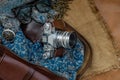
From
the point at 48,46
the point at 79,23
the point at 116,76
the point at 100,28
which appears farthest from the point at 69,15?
the point at 116,76

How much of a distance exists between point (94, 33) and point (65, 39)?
32cm

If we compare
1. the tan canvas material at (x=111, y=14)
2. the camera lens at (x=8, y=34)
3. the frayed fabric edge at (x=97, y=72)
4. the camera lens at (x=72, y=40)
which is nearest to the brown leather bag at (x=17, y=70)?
the camera lens at (x=8, y=34)

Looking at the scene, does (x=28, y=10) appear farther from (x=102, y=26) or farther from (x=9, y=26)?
(x=102, y=26)

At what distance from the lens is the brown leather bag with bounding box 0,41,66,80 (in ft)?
4.30

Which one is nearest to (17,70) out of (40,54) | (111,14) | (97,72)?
(40,54)

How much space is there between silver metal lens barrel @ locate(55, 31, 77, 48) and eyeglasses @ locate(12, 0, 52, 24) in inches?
6.9

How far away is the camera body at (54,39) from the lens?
54.6 inches

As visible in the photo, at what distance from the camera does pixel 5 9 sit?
1494 millimetres

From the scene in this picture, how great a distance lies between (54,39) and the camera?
1.41 metres

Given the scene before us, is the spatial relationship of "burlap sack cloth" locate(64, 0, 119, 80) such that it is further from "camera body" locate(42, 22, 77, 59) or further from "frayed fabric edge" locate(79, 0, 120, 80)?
"camera body" locate(42, 22, 77, 59)

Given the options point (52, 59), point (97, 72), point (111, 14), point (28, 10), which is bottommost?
point (97, 72)

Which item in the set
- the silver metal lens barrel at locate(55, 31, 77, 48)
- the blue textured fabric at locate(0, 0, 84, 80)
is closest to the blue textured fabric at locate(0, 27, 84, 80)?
the blue textured fabric at locate(0, 0, 84, 80)

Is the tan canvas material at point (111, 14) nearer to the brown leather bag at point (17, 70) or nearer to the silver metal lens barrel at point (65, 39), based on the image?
the silver metal lens barrel at point (65, 39)

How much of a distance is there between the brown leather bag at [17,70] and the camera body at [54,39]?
11 centimetres
